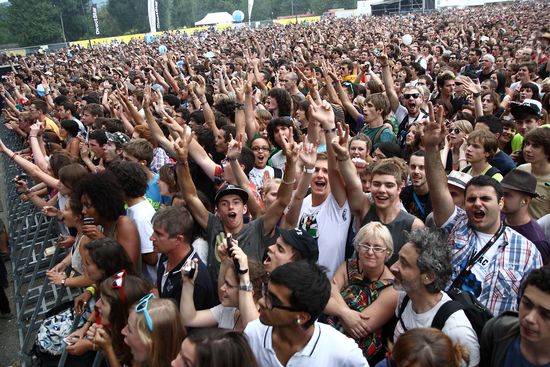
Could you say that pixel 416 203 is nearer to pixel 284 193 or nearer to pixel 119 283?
pixel 284 193

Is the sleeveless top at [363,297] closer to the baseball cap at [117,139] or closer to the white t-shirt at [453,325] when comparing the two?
the white t-shirt at [453,325]

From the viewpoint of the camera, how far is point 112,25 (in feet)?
247

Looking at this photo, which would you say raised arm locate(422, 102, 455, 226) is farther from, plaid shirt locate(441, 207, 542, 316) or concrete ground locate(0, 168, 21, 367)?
concrete ground locate(0, 168, 21, 367)

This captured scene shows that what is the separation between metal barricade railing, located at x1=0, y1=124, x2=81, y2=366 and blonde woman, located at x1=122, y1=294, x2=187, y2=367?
75.3 inches

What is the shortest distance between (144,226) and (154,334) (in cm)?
148

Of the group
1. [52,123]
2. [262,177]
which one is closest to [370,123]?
[262,177]

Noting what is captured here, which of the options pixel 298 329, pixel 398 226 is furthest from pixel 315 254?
pixel 298 329

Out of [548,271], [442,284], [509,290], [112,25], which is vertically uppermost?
[112,25]

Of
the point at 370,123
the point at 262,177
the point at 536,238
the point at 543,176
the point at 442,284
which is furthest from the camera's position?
the point at 370,123

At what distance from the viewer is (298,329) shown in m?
2.42

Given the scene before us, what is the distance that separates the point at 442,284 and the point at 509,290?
0.54 m

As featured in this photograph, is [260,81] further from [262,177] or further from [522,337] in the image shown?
[522,337]

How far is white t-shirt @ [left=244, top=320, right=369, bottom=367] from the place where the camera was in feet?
7.82

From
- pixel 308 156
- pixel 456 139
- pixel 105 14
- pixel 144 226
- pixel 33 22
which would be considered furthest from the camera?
pixel 105 14
